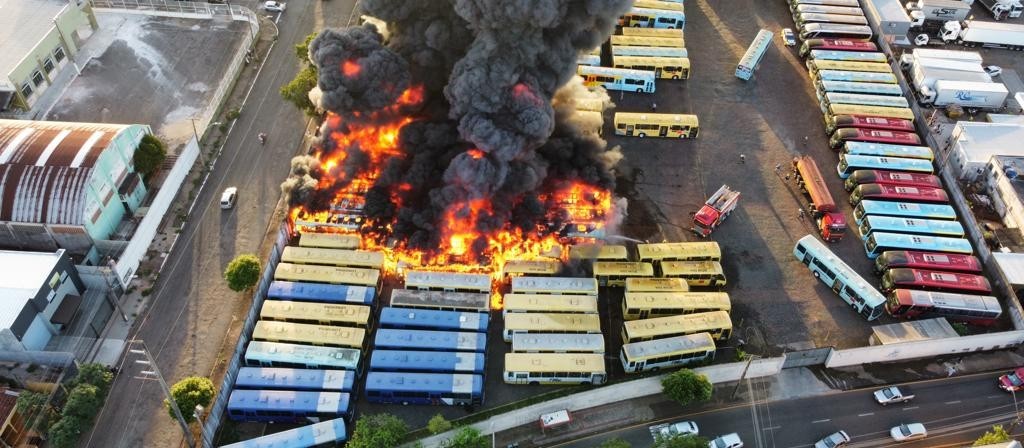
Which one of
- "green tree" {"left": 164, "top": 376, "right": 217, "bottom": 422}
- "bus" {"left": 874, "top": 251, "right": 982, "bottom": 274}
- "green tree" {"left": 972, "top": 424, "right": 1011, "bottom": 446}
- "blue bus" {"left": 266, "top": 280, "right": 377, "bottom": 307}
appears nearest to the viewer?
"green tree" {"left": 972, "top": 424, "right": 1011, "bottom": 446}

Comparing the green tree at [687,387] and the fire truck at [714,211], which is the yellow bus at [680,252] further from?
the green tree at [687,387]

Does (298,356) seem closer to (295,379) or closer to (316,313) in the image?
(295,379)

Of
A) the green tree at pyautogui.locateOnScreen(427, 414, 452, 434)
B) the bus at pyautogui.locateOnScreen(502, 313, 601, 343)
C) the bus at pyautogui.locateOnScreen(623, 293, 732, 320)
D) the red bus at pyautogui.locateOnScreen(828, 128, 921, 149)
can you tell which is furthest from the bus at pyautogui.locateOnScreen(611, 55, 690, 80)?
the green tree at pyautogui.locateOnScreen(427, 414, 452, 434)

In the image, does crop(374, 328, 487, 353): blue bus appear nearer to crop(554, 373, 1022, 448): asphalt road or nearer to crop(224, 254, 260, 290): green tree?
crop(554, 373, 1022, 448): asphalt road

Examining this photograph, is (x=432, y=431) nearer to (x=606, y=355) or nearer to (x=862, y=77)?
(x=606, y=355)

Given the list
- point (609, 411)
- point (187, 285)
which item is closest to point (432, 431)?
point (609, 411)

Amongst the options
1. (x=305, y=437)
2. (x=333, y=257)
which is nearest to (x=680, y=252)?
(x=333, y=257)

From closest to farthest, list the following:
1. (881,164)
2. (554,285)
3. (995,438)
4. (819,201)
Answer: (995,438) → (554,285) → (819,201) → (881,164)
